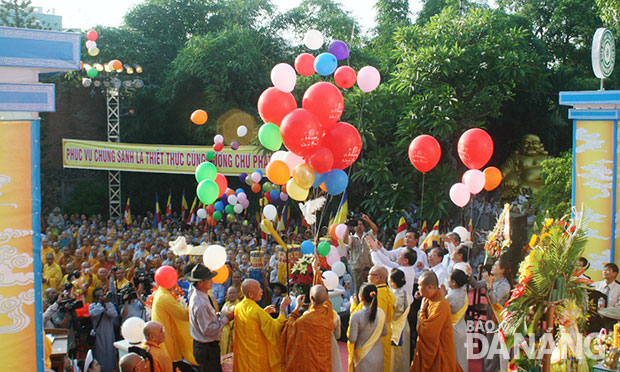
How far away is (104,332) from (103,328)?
45 mm

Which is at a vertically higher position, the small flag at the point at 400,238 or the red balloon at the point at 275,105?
the red balloon at the point at 275,105

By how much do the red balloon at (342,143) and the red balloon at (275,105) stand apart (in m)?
0.60

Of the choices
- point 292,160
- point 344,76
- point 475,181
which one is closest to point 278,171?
point 292,160

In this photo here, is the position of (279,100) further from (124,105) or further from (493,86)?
(124,105)

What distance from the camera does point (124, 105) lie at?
2147 centimetres

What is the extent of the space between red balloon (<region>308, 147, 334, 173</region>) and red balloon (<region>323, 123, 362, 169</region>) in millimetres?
133

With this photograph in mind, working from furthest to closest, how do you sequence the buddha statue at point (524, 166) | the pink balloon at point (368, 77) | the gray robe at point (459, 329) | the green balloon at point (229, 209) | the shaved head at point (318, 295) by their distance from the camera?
the buddha statue at point (524, 166)
the green balloon at point (229, 209)
the pink balloon at point (368, 77)
the gray robe at point (459, 329)
the shaved head at point (318, 295)

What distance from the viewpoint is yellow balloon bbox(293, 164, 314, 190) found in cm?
785

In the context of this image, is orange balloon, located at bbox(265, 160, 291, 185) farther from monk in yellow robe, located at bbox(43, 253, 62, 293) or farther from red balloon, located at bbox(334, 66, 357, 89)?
monk in yellow robe, located at bbox(43, 253, 62, 293)

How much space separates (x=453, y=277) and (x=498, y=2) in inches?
874

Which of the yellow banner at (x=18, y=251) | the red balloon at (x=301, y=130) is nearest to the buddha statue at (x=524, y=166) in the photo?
the red balloon at (x=301, y=130)

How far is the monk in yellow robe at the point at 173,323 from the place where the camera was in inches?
244

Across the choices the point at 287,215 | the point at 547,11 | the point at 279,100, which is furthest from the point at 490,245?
the point at 547,11

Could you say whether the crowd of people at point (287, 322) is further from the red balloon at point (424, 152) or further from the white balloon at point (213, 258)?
the red balloon at point (424, 152)
